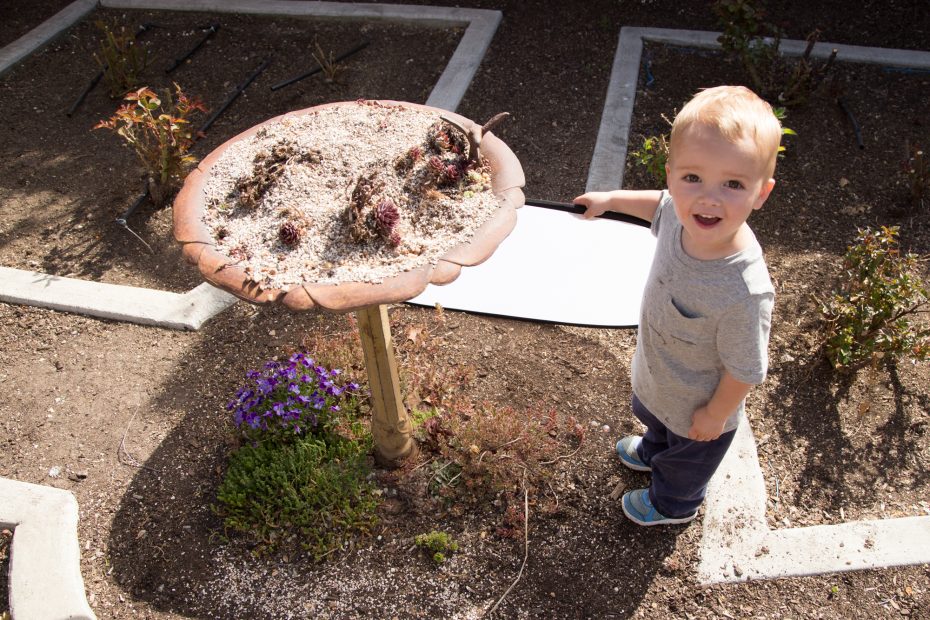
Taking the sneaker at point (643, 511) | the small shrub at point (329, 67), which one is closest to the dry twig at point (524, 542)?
the sneaker at point (643, 511)

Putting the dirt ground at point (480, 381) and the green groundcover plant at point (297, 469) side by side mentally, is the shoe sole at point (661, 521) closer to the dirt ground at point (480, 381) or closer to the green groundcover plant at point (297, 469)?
the dirt ground at point (480, 381)

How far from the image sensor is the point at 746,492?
3045 millimetres

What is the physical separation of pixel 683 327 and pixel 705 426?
0.36m

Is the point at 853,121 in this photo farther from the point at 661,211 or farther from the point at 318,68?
the point at 318,68

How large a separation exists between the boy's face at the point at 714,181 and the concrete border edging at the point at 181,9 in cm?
269

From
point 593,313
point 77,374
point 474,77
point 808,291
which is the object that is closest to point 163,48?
point 474,77

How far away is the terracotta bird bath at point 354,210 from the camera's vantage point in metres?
2.07

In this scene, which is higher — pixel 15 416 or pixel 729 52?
pixel 729 52

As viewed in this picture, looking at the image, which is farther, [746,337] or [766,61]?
[766,61]

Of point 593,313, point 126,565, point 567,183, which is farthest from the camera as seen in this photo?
point 567,183

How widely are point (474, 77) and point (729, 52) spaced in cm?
185

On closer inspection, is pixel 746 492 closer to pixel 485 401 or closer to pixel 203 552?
pixel 485 401

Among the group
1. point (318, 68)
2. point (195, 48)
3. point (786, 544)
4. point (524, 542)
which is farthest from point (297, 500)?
point (195, 48)

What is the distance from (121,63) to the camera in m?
5.32
